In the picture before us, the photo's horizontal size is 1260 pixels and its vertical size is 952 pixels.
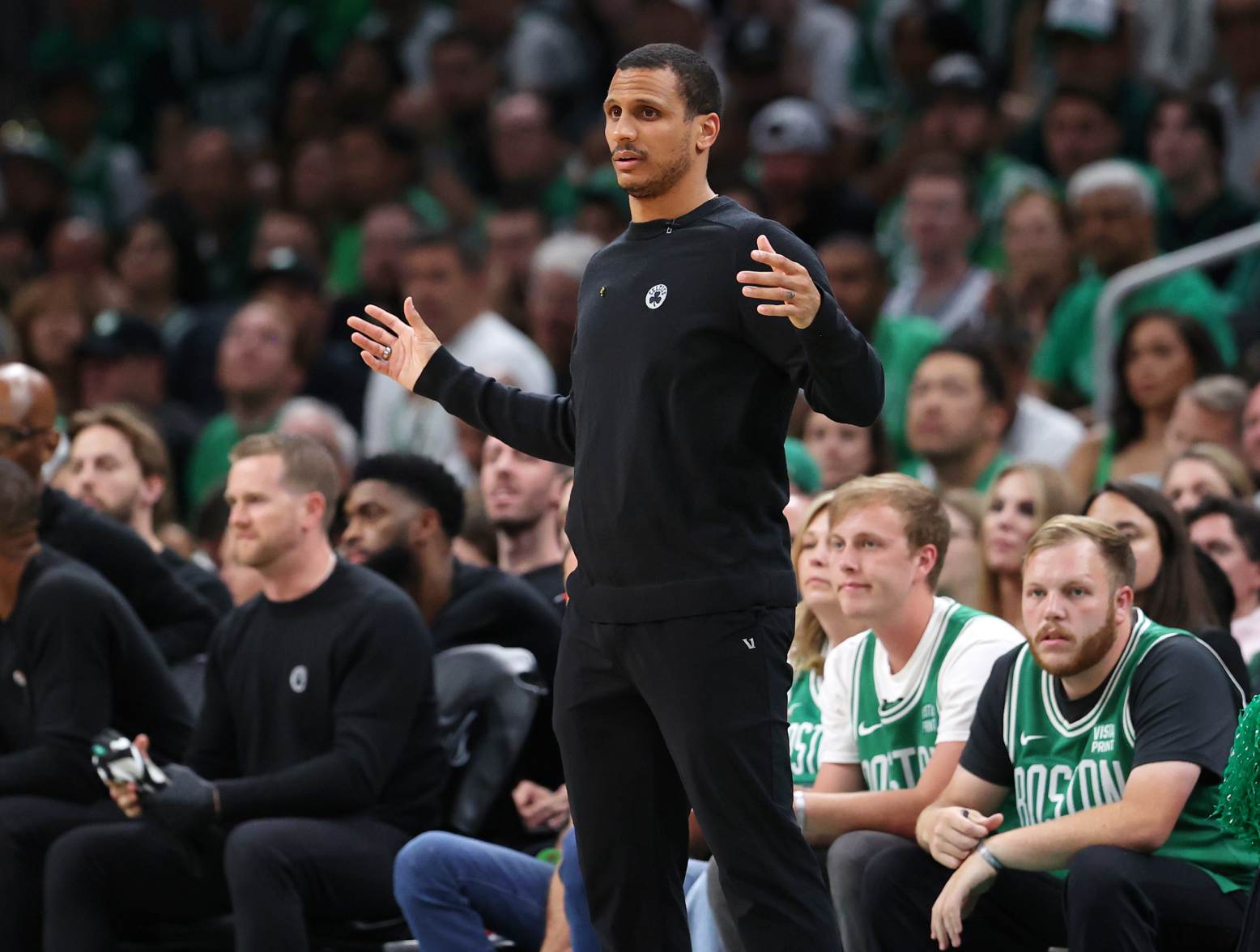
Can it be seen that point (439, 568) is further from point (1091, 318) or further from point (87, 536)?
point (1091, 318)

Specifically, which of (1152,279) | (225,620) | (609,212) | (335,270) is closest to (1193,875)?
(225,620)

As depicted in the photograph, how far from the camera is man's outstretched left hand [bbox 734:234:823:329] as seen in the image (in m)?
3.56

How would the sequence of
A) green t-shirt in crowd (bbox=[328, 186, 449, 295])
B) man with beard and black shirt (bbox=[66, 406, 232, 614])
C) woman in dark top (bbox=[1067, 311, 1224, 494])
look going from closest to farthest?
man with beard and black shirt (bbox=[66, 406, 232, 614]) < woman in dark top (bbox=[1067, 311, 1224, 494]) < green t-shirt in crowd (bbox=[328, 186, 449, 295])

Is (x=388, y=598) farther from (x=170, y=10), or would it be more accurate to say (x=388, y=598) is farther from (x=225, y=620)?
(x=170, y=10)

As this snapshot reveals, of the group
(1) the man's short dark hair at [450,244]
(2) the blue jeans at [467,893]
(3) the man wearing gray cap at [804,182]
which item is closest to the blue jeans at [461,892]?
(2) the blue jeans at [467,893]

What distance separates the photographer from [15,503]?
234 inches

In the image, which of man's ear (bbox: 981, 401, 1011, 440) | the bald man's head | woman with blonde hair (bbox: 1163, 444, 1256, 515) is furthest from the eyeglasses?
woman with blonde hair (bbox: 1163, 444, 1256, 515)

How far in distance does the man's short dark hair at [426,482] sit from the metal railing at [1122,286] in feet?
8.40

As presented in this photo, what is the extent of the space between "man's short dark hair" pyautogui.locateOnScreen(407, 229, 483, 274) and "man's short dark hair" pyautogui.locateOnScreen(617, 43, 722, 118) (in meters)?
5.30

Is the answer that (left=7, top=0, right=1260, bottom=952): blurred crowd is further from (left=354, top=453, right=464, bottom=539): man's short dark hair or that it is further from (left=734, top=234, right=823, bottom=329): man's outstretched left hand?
(left=734, top=234, right=823, bottom=329): man's outstretched left hand

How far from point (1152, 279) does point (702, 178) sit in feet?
14.3

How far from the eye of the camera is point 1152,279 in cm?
796

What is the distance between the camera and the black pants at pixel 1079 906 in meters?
4.45

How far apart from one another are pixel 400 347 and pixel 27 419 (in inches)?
107
